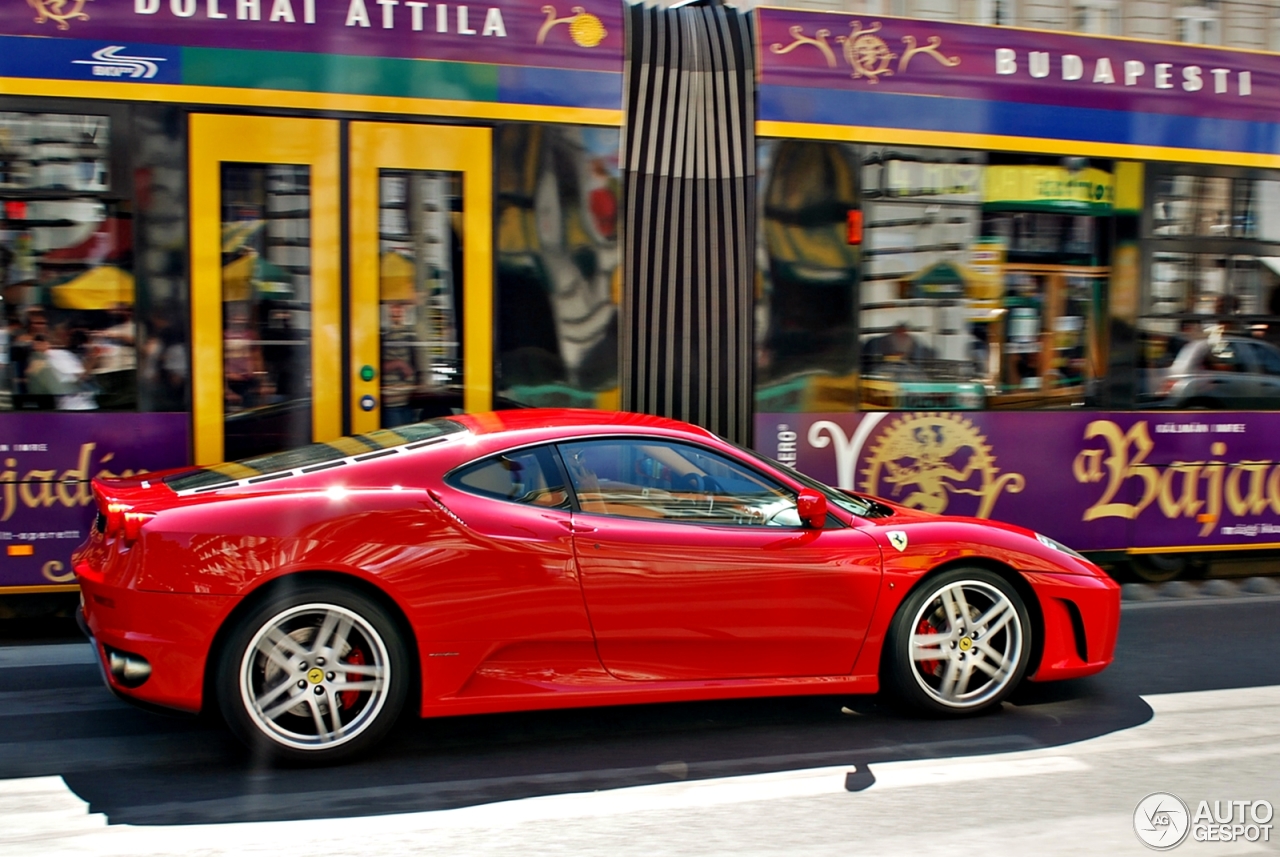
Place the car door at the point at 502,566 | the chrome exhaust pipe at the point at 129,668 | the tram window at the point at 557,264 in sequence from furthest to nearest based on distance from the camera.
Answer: the tram window at the point at 557,264
the car door at the point at 502,566
the chrome exhaust pipe at the point at 129,668


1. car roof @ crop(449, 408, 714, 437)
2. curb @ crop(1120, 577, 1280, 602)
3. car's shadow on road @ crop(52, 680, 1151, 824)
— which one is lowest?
curb @ crop(1120, 577, 1280, 602)

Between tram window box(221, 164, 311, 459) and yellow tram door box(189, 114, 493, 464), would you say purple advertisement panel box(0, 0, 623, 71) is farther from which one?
tram window box(221, 164, 311, 459)

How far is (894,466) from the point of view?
281 inches

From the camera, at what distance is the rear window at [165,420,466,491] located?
4698mm

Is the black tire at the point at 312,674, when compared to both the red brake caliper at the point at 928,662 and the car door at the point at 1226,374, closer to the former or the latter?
the red brake caliper at the point at 928,662

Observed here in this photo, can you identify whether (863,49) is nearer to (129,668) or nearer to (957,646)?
(957,646)

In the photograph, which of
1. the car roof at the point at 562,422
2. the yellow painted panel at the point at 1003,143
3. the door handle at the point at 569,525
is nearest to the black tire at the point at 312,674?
the door handle at the point at 569,525

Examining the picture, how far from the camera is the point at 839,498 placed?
5.27m

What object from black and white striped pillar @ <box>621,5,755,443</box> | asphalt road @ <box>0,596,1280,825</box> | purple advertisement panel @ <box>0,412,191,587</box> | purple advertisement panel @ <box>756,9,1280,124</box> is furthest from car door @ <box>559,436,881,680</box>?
purple advertisement panel @ <box>756,9,1280,124</box>

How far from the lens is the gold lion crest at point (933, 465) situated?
714 centimetres

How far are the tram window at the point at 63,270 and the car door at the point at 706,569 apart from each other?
2.66 metres

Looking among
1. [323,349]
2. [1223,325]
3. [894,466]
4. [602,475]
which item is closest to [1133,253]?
[1223,325]

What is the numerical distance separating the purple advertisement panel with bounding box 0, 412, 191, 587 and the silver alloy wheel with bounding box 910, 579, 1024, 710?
3.78 metres

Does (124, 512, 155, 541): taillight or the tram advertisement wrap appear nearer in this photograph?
(124, 512, 155, 541): taillight
